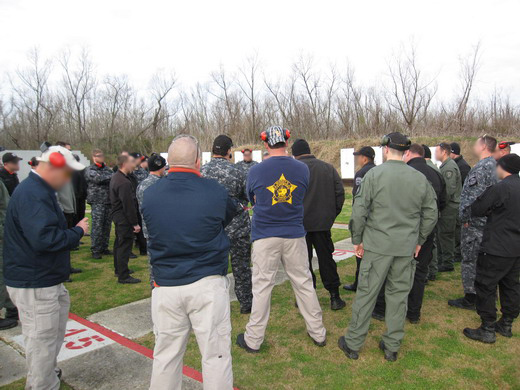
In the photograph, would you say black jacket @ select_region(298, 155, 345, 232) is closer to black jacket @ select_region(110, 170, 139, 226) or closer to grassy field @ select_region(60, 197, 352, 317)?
grassy field @ select_region(60, 197, 352, 317)

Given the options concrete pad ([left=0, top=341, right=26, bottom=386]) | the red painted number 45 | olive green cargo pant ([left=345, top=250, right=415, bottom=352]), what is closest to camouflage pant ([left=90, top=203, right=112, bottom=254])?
the red painted number 45

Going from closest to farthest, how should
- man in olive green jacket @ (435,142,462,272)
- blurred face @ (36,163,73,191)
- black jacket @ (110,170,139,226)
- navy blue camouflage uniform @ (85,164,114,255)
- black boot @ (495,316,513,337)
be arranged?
blurred face @ (36,163,73,191)
black boot @ (495,316,513,337)
black jacket @ (110,170,139,226)
man in olive green jacket @ (435,142,462,272)
navy blue camouflage uniform @ (85,164,114,255)

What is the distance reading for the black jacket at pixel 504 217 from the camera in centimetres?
353

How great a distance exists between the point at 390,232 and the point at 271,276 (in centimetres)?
117

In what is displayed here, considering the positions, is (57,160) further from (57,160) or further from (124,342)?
(124,342)

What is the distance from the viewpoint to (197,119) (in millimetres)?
34406

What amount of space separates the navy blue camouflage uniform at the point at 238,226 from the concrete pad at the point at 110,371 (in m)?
1.35

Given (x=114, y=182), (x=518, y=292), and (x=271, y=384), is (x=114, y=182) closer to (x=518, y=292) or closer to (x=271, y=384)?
(x=271, y=384)

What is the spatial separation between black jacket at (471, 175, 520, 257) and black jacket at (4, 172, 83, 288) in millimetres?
3839

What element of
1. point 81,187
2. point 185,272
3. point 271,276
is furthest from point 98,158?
point 185,272

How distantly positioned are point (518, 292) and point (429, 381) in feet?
4.88

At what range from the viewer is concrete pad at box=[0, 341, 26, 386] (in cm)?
315

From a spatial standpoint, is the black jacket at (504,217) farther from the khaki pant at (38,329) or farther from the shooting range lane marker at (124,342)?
the khaki pant at (38,329)

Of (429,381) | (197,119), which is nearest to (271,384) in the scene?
(429,381)
